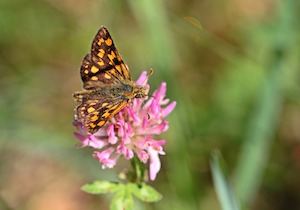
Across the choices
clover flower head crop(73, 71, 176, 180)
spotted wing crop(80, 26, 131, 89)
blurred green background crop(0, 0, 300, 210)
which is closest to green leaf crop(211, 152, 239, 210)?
clover flower head crop(73, 71, 176, 180)

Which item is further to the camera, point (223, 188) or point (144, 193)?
point (223, 188)

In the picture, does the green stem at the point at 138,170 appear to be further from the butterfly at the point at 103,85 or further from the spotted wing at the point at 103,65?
the spotted wing at the point at 103,65

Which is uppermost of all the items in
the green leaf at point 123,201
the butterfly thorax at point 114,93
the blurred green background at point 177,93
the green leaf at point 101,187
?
the blurred green background at point 177,93

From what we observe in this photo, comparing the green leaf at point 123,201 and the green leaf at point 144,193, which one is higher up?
the green leaf at point 144,193

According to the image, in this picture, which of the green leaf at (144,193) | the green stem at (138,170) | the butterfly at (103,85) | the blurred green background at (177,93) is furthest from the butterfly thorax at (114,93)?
the blurred green background at (177,93)

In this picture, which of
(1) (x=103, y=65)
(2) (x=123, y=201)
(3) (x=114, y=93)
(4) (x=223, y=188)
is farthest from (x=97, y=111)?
(4) (x=223, y=188)

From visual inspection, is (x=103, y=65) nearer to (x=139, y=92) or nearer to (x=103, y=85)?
(x=103, y=85)
